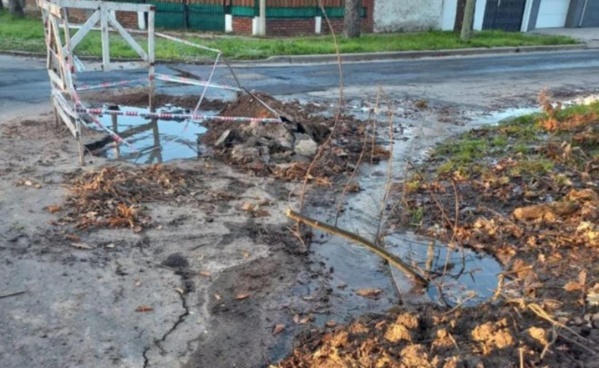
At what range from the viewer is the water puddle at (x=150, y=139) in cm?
784

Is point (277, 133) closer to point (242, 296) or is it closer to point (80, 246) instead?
point (80, 246)

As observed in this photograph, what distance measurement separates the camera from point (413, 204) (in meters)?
6.51

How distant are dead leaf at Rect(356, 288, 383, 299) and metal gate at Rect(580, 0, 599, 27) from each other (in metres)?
34.0

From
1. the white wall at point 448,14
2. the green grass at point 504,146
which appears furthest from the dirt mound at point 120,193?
the white wall at point 448,14

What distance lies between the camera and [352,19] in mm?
20484

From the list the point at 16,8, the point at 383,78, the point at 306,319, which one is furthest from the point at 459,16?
the point at 306,319

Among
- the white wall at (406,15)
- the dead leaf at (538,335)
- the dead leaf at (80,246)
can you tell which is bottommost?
the dead leaf at (80,246)

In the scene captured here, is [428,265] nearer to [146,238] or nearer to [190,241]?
[190,241]

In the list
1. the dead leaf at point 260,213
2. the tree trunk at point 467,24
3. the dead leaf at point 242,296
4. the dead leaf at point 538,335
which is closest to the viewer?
the dead leaf at point 538,335

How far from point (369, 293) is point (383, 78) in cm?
1058

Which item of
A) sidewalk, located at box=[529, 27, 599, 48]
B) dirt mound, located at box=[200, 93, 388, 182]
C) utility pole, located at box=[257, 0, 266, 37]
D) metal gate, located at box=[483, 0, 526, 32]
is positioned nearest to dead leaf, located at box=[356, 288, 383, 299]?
dirt mound, located at box=[200, 93, 388, 182]

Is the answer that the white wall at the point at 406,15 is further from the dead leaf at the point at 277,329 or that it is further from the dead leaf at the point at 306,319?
the dead leaf at the point at 277,329

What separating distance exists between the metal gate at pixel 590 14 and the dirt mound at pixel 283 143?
96.9 feet

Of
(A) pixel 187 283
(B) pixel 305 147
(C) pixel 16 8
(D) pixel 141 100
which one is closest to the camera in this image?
(A) pixel 187 283
